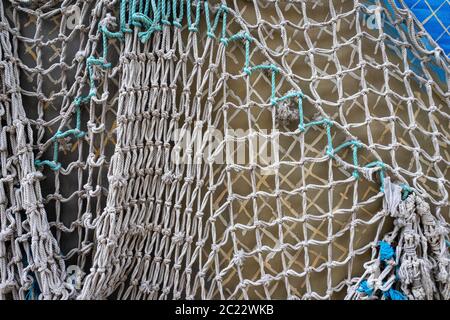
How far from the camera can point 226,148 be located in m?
0.99

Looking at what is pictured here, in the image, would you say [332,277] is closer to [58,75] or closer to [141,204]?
[141,204]

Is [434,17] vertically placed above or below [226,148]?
above

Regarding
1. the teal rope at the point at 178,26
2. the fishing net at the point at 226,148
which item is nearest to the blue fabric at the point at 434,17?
the fishing net at the point at 226,148

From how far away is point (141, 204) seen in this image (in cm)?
95

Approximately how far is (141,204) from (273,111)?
1.07 ft

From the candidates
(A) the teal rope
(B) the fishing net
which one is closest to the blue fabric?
(B) the fishing net

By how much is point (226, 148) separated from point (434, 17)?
54 cm

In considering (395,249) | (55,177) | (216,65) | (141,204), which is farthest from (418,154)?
(55,177)

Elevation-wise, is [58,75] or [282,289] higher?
[58,75]

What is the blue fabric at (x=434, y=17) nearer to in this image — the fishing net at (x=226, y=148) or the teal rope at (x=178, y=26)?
the fishing net at (x=226, y=148)

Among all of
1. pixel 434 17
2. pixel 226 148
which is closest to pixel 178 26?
pixel 226 148

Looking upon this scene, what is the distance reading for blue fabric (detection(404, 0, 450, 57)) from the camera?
1.05m

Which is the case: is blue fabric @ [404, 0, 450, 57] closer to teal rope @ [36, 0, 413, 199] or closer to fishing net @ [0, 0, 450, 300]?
fishing net @ [0, 0, 450, 300]

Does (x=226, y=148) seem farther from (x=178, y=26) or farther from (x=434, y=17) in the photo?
(x=434, y=17)
